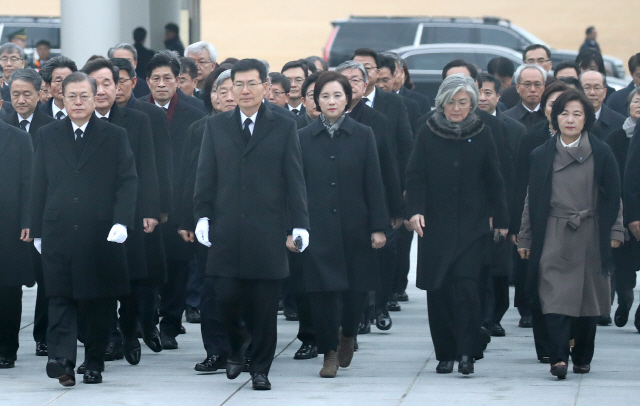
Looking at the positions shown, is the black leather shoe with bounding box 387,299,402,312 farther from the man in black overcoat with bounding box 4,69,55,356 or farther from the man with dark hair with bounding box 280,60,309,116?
the man in black overcoat with bounding box 4,69,55,356

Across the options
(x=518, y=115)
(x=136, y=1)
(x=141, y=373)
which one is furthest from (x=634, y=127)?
(x=136, y=1)

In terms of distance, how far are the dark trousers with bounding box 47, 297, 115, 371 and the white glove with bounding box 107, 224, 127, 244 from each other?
421mm

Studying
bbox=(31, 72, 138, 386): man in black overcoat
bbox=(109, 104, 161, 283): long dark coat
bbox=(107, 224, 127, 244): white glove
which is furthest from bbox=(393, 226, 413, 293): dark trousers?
bbox=(107, 224, 127, 244): white glove

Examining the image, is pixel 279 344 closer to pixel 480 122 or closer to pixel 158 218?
pixel 158 218

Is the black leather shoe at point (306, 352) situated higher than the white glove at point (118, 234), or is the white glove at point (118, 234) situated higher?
the white glove at point (118, 234)

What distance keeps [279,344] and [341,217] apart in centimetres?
135

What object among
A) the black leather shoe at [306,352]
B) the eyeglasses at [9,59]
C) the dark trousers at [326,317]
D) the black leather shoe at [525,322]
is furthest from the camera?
the eyeglasses at [9,59]

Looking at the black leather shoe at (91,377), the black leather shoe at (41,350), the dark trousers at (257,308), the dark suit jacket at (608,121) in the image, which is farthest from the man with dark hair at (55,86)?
the dark suit jacket at (608,121)

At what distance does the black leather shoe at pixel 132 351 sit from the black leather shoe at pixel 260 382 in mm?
1067

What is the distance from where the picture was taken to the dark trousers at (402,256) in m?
9.46

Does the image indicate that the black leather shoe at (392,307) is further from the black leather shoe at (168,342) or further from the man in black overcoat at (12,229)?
the man in black overcoat at (12,229)

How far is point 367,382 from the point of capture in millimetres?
6770

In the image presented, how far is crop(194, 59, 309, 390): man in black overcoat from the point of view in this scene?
6.47 meters

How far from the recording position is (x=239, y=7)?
106 ft
